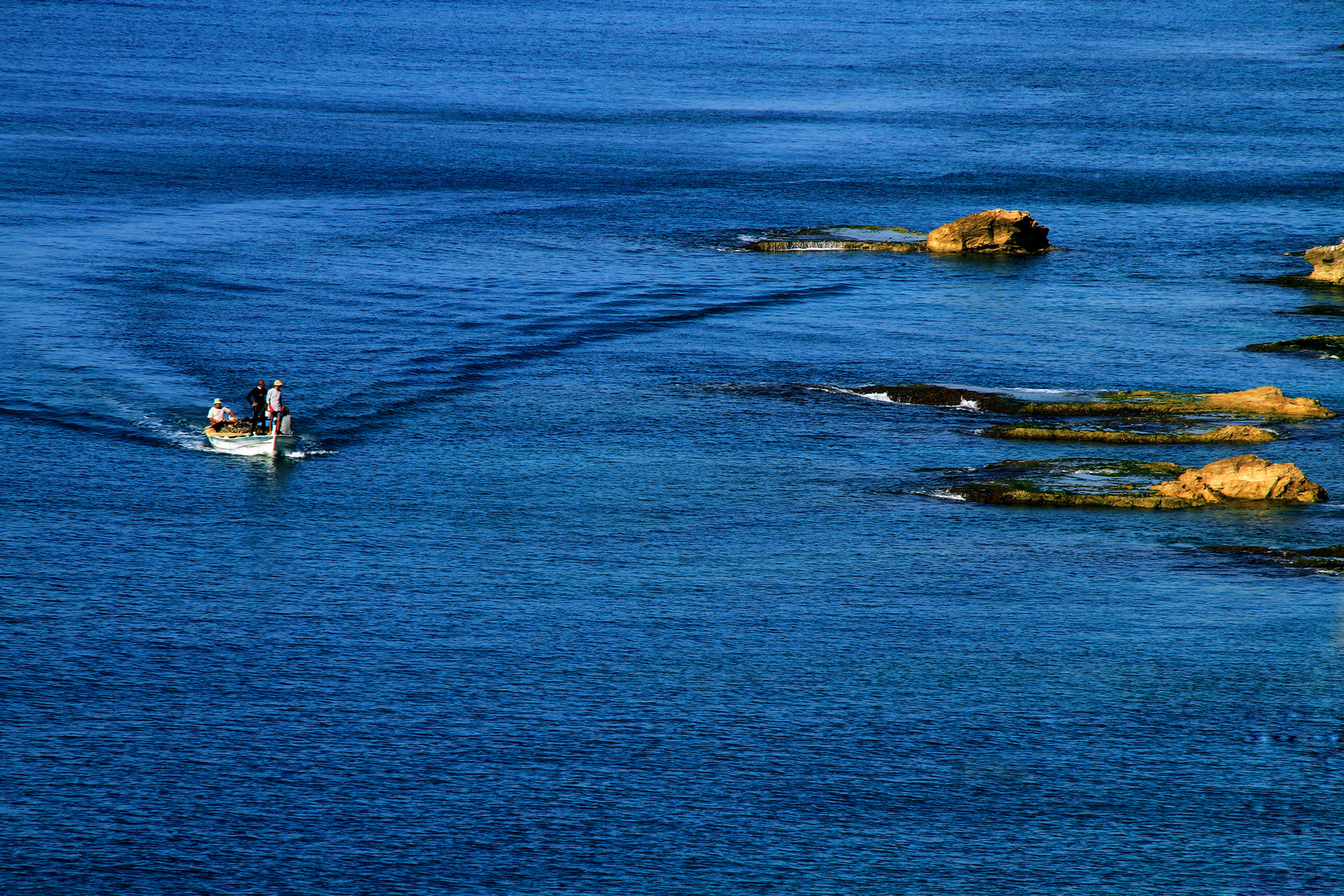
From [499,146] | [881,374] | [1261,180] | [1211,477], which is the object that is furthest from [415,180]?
[1211,477]

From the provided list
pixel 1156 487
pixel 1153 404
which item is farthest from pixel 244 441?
pixel 1153 404

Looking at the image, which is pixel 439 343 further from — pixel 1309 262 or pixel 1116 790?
pixel 1309 262

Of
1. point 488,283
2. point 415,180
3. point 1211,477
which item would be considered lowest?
point 1211,477

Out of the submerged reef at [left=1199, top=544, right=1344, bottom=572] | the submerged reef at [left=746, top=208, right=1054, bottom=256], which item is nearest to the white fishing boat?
the submerged reef at [left=1199, top=544, right=1344, bottom=572]

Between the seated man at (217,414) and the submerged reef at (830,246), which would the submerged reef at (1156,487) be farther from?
the submerged reef at (830,246)

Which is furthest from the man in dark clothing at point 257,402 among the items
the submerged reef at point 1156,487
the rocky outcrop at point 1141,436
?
the rocky outcrop at point 1141,436

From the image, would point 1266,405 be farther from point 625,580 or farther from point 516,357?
point 516,357
